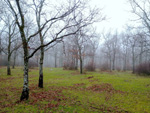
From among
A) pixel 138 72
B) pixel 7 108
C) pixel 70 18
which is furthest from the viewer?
pixel 138 72

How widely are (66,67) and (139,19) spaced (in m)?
18.8

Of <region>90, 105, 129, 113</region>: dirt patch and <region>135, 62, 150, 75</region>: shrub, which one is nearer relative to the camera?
<region>90, 105, 129, 113</region>: dirt patch

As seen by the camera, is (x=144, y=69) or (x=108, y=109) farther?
(x=144, y=69)

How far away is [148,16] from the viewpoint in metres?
12.6

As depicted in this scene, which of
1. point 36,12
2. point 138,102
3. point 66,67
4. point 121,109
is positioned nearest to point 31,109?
point 121,109

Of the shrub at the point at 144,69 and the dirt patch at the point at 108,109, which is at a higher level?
the shrub at the point at 144,69

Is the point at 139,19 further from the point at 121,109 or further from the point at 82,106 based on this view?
the point at 82,106

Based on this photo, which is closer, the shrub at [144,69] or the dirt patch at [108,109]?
the dirt patch at [108,109]

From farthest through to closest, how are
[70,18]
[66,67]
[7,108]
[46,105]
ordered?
1. [66,67]
2. [70,18]
3. [46,105]
4. [7,108]

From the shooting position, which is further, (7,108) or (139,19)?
(139,19)

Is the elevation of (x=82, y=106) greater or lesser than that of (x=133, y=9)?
lesser

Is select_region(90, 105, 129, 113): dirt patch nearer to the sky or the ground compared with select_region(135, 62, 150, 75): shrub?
nearer to the ground

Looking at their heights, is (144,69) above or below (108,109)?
above

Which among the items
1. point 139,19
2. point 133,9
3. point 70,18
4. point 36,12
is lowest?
point 70,18
